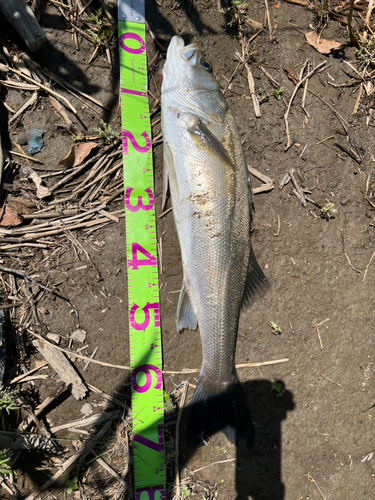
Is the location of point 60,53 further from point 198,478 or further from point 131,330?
point 198,478

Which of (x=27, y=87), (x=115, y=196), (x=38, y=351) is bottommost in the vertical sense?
(x=38, y=351)

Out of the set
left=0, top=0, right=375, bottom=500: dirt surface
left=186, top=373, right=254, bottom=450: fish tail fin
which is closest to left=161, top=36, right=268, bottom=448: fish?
left=186, top=373, right=254, bottom=450: fish tail fin

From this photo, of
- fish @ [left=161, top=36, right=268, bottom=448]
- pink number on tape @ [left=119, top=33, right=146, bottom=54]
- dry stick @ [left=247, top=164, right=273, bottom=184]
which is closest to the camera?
fish @ [left=161, top=36, right=268, bottom=448]

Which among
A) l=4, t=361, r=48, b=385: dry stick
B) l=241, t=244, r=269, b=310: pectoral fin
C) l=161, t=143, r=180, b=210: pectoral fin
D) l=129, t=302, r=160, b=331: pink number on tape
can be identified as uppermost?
l=161, t=143, r=180, b=210: pectoral fin

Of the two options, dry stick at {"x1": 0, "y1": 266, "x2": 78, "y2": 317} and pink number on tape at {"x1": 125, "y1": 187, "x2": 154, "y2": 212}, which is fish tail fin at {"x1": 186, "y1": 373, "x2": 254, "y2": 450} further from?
pink number on tape at {"x1": 125, "y1": 187, "x2": 154, "y2": 212}

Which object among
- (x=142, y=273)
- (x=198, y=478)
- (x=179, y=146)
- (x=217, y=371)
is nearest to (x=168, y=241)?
(x=142, y=273)

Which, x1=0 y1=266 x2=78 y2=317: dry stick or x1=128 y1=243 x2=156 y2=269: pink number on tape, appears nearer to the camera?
x1=0 y1=266 x2=78 y2=317: dry stick
